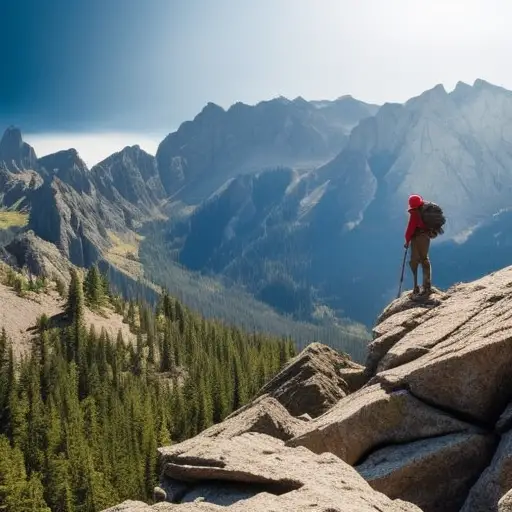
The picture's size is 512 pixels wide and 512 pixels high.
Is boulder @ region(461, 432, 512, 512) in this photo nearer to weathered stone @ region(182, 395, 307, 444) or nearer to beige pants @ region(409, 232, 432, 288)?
weathered stone @ region(182, 395, 307, 444)

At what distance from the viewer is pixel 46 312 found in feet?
546

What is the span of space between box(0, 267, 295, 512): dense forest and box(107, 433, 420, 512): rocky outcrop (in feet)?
214

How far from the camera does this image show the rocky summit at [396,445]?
16.8 m

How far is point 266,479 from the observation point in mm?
17000

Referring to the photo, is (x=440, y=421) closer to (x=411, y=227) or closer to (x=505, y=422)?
(x=505, y=422)

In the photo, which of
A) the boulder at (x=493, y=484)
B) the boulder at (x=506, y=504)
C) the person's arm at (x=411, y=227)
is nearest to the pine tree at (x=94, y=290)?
the person's arm at (x=411, y=227)

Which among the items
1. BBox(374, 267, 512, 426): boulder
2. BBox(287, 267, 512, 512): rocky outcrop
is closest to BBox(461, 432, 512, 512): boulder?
BBox(287, 267, 512, 512): rocky outcrop

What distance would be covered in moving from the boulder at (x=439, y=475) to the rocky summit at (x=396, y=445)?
0.04 metres

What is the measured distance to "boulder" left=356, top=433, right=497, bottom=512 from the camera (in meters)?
19.9

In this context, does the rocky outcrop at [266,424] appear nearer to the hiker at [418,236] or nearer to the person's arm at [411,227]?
the hiker at [418,236]

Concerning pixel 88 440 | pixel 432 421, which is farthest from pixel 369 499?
pixel 88 440

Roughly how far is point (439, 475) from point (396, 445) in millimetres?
2247

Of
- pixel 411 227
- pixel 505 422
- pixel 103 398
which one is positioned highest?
pixel 411 227

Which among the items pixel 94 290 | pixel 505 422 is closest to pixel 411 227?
pixel 505 422
